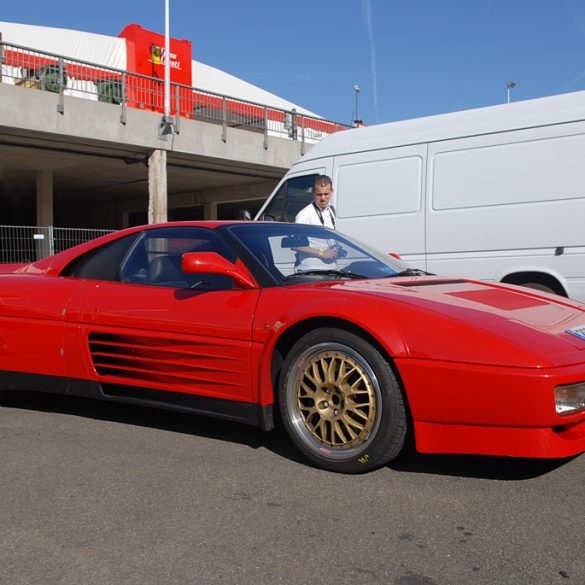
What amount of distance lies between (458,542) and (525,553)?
0.71 ft

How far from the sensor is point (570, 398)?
285 cm

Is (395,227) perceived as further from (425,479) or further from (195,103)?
(195,103)

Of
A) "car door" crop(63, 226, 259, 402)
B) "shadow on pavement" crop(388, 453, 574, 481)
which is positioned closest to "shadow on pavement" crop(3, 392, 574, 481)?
"shadow on pavement" crop(388, 453, 574, 481)

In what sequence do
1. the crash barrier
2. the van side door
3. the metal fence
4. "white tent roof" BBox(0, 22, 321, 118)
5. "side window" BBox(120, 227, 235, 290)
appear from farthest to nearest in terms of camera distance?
"white tent roof" BBox(0, 22, 321, 118) < the crash barrier < the metal fence < the van side door < "side window" BBox(120, 227, 235, 290)

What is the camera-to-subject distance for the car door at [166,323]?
3.55 metres

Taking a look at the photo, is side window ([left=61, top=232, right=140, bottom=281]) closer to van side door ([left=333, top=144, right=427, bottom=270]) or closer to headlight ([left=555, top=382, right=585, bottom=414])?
headlight ([left=555, top=382, right=585, bottom=414])

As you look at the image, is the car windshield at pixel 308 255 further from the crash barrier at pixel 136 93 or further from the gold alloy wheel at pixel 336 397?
the crash barrier at pixel 136 93

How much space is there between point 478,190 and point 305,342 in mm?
3981

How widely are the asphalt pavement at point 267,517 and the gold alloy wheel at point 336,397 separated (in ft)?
0.61

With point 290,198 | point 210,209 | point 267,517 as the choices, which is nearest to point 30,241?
point 290,198

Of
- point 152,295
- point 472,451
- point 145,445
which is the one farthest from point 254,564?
point 152,295

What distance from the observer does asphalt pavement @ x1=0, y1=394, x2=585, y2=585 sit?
88.8 inches

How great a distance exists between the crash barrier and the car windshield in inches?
599

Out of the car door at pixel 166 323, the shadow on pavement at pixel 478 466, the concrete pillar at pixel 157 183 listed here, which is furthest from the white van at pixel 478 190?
the concrete pillar at pixel 157 183
